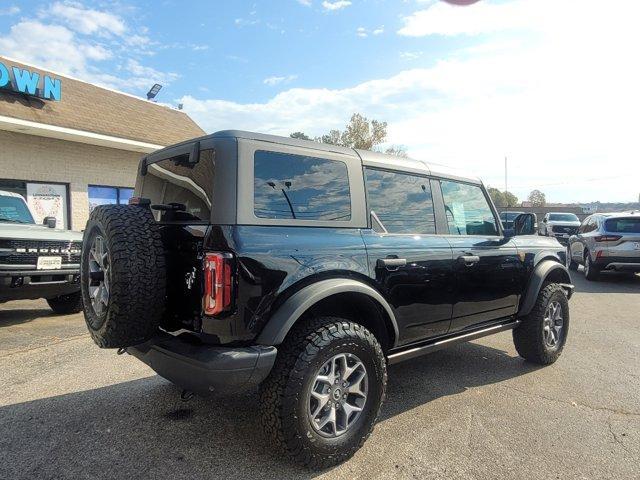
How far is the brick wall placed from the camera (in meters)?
11.0

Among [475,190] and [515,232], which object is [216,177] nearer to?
[475,190]

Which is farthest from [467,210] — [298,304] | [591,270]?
[591,270]

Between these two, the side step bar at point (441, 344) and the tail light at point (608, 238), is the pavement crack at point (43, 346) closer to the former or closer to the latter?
the side step bar at point (441, 344)

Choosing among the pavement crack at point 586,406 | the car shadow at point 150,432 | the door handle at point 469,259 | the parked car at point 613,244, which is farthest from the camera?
the parked car at point 613,244

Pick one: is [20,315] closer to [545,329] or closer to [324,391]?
[324,391]

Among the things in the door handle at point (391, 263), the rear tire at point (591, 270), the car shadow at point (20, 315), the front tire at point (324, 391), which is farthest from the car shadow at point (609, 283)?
the car shadow at point (20, 315)

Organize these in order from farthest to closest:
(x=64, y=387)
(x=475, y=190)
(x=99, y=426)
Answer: (x=475, y=190), (x=64, y=387), (x=99, y=426)

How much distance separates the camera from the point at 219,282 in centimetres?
245

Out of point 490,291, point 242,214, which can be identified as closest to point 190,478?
point 242,214

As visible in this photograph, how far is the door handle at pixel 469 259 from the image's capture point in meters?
3.74

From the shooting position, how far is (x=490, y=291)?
4.05 m

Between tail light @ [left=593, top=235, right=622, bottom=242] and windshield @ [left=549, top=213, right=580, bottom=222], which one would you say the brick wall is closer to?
tail light @ [left=593, top=235, right=622, bottom=242]

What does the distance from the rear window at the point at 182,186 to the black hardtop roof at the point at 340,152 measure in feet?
0.25

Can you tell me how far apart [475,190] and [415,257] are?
4.88 feet
